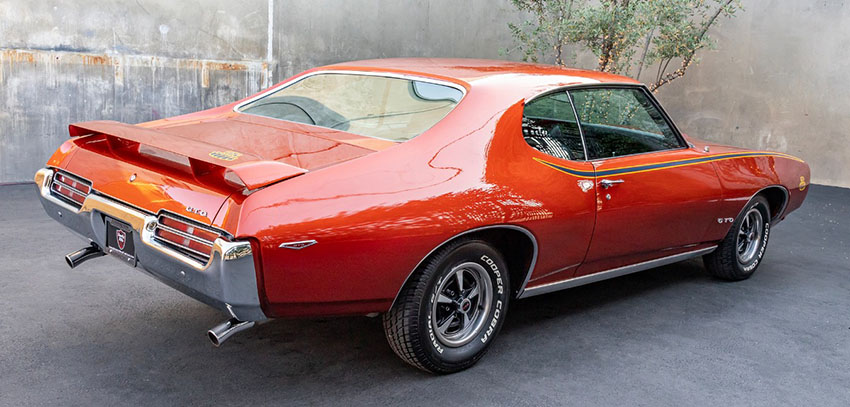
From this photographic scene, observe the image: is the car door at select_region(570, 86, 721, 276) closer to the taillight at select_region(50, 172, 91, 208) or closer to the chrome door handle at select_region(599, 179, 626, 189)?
the chrome door handle at select_region(599, 179, 626, 189)

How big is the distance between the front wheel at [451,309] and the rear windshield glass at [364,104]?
585 mm

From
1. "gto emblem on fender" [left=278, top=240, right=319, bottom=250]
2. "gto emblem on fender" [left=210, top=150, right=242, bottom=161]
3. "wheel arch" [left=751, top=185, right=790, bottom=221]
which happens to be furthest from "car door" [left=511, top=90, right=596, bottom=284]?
"wheel arch" [left=751, top=185, right=790, bottom=221]

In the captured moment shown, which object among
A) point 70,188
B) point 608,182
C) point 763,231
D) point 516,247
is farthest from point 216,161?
point 763,231

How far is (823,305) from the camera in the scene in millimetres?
4758

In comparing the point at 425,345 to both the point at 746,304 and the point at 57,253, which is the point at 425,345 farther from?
the point at 57,253

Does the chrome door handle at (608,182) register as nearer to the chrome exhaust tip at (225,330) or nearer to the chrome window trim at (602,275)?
the chrome window trim at (602,275)

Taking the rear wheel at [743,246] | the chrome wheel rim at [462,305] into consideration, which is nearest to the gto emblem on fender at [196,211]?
the chrome wheel rim at [462,305]

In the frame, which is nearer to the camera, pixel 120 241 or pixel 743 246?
pixel 120 241

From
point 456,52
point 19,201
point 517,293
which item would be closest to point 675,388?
point 517,293

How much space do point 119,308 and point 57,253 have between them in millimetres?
1243

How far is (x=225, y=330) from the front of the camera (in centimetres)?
275

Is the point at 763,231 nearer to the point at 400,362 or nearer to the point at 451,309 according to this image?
the point at 451,309

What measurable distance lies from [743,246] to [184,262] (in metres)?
3.90

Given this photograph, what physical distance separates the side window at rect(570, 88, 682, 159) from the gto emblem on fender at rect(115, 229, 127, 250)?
2.19m
